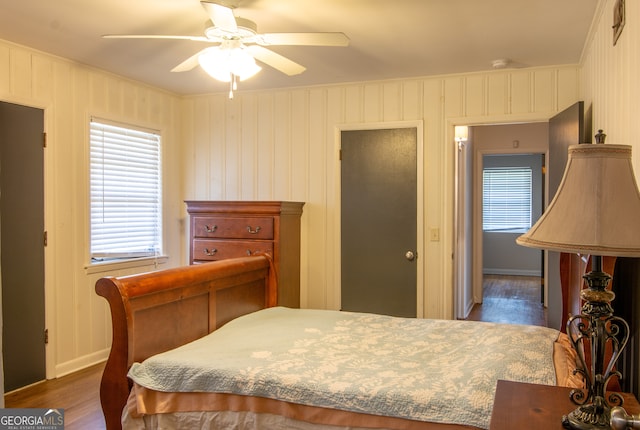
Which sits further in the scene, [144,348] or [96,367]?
[96,367]

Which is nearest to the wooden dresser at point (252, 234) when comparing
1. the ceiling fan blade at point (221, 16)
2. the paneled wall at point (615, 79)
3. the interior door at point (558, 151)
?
the ceiling fan blade at point (221, 16)

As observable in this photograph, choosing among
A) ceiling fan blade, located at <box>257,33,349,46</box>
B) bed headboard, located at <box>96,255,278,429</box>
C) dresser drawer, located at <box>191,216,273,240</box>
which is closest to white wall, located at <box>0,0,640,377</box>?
dresser drawer, located at <box>191,216,273,240</box>

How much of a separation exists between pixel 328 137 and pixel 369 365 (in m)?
2.71

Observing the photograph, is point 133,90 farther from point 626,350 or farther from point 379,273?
point 626,350

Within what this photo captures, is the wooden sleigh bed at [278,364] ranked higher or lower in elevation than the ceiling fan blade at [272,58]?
lower

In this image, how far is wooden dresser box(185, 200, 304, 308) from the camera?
411cm

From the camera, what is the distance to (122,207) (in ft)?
14.0

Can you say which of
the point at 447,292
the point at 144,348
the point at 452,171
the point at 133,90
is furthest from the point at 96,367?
the point at 452,171

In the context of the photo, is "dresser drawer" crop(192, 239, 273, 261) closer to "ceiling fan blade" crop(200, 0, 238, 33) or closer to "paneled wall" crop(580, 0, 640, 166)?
"ceiling fan blade" crop(200, 0, 238, 33)

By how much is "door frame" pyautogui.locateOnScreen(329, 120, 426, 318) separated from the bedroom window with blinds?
1.71 meters

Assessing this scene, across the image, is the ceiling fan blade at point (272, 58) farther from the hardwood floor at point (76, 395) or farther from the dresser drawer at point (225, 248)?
the hardwood floor at point (76, 395)

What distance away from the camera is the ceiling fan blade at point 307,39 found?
2.42m

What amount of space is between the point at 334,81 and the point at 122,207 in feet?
7.05

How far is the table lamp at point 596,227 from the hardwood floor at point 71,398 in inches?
105
